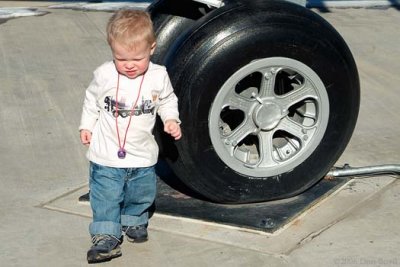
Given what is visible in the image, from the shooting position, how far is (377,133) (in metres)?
6.11

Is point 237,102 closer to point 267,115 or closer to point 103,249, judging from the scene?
point 267,115

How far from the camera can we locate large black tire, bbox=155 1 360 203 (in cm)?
443

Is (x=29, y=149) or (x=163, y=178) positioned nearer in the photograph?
(x=163, y=178)

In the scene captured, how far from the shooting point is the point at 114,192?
4223 millimetres

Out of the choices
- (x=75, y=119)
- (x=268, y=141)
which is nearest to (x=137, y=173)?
(x=268, y=141)

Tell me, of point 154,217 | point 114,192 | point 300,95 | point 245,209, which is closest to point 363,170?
point 300,95

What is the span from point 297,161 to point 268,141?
0.62 ft

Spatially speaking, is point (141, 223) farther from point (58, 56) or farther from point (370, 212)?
point (58, 56)

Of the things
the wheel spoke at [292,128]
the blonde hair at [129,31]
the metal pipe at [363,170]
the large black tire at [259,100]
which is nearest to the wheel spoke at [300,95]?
the large black tire at [259,100]

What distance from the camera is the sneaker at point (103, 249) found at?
4152 millimetres

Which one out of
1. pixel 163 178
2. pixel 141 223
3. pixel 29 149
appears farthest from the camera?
pixel 29 149

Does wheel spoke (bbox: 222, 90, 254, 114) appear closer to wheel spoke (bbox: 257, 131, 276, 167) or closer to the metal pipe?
wheel spoke (bbox: 257, 131, 276, 167)

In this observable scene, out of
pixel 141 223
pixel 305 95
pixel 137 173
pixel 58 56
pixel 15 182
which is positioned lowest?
pixel 58 56

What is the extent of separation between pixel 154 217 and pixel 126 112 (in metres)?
0.79
